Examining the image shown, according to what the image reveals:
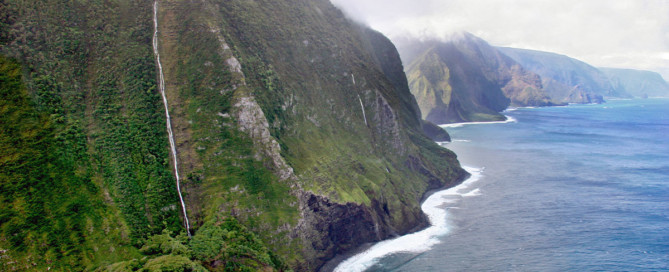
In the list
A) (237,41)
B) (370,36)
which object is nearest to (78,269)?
(237,41)

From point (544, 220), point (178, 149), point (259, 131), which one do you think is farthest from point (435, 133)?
point (178, 149)

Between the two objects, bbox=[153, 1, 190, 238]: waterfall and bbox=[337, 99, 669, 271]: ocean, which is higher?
bbox=[153, 1, 190, 238]: waterfall

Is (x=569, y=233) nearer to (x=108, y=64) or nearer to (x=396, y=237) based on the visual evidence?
(x=396, y=237)

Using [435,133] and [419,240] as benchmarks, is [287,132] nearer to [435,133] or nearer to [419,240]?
[419,240]

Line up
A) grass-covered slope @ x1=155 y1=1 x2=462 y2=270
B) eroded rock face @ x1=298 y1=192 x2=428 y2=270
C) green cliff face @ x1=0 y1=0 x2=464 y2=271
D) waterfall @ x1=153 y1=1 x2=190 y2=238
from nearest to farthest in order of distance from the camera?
green cliff face @ x1=0 y1=0 x2=464 y2=271
waterfall @ x1=153 y1=1 x2=190 y2=238
grass-covered slope @ x1=155 y1=1 x2=462 y2=270
eroded rock face @ x1=298 y1=192 x2=428 y2=270

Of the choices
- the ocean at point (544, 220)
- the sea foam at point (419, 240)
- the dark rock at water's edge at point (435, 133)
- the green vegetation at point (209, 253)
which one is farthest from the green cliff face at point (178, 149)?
the dark rock at water's edge at point (435, 133)

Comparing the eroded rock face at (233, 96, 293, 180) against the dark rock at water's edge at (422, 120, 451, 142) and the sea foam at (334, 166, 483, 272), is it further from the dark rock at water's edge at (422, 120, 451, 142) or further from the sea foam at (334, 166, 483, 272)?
the dark rock at water's edge at (422, 120, 451, 142)

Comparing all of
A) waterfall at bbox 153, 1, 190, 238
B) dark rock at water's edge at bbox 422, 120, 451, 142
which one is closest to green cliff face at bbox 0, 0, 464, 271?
waterfall at bbox 153, 1, 190, 238
